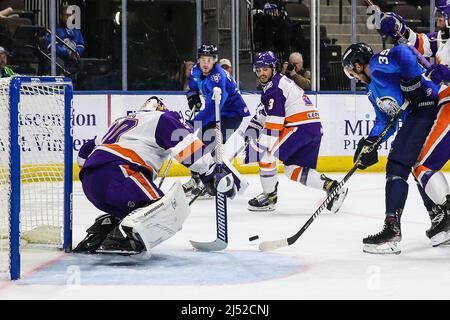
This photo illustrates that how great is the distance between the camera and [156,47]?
25.2ft

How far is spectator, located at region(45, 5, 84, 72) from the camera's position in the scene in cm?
727

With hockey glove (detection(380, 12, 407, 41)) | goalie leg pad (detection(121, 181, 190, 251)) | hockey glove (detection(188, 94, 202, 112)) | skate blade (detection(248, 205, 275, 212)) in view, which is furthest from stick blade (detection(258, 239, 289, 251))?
hockey glove (detection(188, 94, 202, 112))

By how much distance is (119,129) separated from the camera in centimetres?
363

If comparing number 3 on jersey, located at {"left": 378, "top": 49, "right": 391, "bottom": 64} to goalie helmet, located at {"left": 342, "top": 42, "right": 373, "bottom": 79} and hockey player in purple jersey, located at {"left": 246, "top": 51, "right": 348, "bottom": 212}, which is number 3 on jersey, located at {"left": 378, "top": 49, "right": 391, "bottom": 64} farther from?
hockey player in purple jersey, located at {"left": 246, "top": 51, "right": 348, "bottom": 212}

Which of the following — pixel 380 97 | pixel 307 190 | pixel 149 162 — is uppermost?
pixel 380 97

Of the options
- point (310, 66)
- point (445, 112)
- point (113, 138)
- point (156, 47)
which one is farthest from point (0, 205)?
point (310, 66)

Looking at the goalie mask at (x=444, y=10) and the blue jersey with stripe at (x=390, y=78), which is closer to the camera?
the blue jersey with stripe at (x=390, y=78)

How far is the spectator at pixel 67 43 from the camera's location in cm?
727

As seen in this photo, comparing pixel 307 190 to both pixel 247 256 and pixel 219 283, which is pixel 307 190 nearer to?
pixel 247 256

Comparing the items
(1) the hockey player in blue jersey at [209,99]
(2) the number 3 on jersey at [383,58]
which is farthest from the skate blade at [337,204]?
(2) the number 3 on jersey at [383,58]

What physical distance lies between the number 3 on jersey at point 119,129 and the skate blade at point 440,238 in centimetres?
138

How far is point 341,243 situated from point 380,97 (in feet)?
2.23

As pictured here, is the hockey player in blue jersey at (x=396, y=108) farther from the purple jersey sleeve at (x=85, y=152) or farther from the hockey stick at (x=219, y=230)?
→ the purple jersey sleeve at (x=85, y=152)

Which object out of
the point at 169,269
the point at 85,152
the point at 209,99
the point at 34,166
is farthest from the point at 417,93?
the point at 209,99
